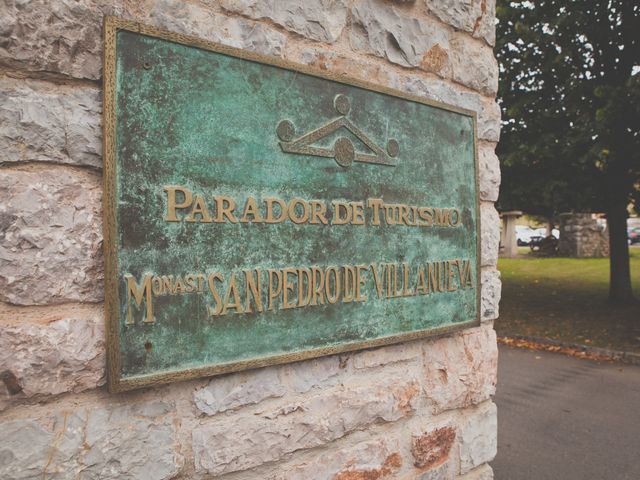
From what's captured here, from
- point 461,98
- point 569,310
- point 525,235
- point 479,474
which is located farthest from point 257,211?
point 525,235

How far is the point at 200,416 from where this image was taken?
4.66ft

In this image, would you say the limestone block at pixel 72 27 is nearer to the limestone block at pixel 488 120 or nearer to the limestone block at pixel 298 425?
the limestone block at pixel 298 425

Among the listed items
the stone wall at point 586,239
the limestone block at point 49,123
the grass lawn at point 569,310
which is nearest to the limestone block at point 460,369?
the limestone block at point 49,123

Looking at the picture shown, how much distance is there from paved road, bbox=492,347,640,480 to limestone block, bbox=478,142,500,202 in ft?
7.49

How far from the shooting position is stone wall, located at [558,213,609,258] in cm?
1906

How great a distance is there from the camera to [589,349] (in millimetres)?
6547

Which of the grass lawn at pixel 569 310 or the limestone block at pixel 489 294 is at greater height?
the limestone block at pixel 489 294

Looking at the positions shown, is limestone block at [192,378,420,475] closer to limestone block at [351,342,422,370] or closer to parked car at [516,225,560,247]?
limestone block at [351,342,422,370]

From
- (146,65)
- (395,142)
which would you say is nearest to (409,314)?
(395,142)

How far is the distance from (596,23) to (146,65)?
27.1 ft

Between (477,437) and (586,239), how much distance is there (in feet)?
64.1

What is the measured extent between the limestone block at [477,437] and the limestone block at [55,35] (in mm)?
1917

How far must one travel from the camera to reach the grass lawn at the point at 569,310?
712 cm

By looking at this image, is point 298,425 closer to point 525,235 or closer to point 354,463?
point 354,463
